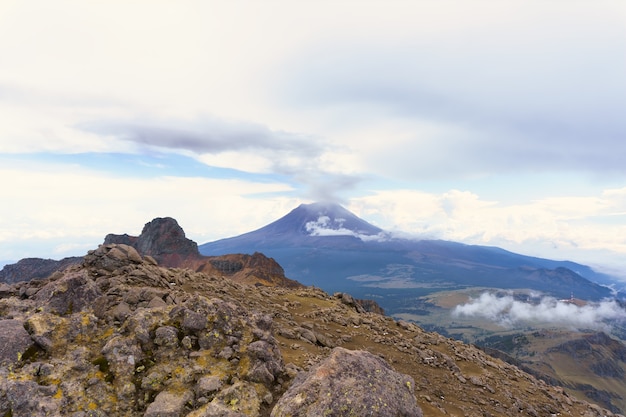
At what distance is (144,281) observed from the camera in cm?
2325

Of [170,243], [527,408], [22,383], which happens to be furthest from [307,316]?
[170,243]

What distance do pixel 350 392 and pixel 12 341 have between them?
11746 millimetres

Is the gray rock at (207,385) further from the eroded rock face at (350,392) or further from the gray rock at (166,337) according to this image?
the eroded rock face at (350,392)

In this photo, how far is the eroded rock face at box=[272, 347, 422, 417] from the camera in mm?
9906

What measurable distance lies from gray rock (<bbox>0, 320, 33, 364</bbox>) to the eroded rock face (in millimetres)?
9322

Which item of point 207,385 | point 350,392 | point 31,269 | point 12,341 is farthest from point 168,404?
point 31,269

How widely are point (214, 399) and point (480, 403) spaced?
1779cm

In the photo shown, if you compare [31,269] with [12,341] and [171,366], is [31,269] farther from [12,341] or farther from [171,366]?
[171,366]

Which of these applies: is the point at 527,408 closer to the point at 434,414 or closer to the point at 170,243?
the point at 434,414

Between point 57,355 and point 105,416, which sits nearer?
point 105,416

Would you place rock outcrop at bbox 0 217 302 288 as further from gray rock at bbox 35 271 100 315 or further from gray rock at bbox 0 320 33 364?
gray rock at bbox 0 320 33 364

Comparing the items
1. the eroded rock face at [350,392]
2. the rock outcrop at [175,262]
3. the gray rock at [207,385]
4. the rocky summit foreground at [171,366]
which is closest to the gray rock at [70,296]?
the rocky summit foreground at [171,366]

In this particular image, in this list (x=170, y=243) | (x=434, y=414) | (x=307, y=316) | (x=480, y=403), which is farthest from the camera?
(x=170, y=243)

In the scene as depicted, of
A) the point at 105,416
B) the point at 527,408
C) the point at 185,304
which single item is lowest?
the point at 527,408
